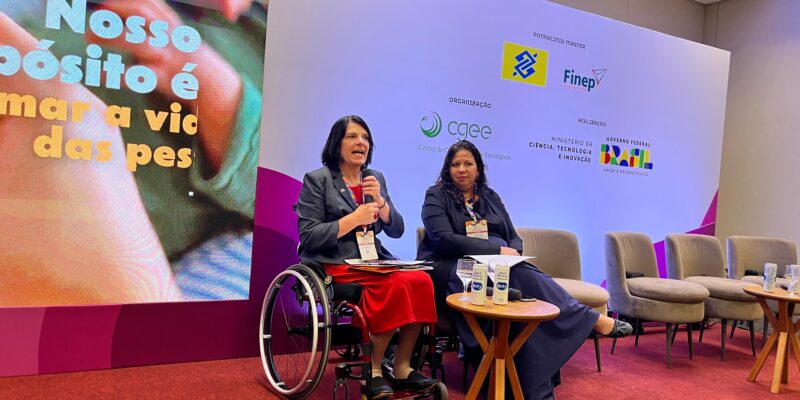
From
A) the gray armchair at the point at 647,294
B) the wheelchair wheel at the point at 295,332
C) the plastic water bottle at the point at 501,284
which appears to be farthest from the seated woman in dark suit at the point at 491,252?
the gray armchair at the point at 647,294

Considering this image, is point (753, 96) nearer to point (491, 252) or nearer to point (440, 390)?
point (491, 252)

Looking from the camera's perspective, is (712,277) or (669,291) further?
(712,277)

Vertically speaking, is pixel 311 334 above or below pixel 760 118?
below

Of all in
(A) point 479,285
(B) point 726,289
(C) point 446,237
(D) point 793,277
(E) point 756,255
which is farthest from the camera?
(E) point 756,255

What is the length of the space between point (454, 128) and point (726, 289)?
2227mm

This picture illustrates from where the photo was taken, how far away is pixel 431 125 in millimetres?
4141

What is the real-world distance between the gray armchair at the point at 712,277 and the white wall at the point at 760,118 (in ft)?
5.85

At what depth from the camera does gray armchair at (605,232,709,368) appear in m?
4.04

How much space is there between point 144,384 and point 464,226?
1.79 m

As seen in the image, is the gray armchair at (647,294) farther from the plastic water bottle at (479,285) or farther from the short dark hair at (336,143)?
the short dark hair at (336,143)

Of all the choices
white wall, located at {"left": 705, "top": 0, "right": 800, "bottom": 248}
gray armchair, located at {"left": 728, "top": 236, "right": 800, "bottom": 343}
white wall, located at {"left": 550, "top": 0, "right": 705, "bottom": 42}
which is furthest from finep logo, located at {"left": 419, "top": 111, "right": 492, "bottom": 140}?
white wall, located at {"left": 705, "top": 0, "right": 800, "bottom": 248}

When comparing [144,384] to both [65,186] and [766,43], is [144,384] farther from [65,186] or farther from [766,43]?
[766,43]

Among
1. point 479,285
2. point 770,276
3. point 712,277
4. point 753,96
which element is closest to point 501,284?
point 479,285

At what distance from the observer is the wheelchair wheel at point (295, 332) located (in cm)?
267
